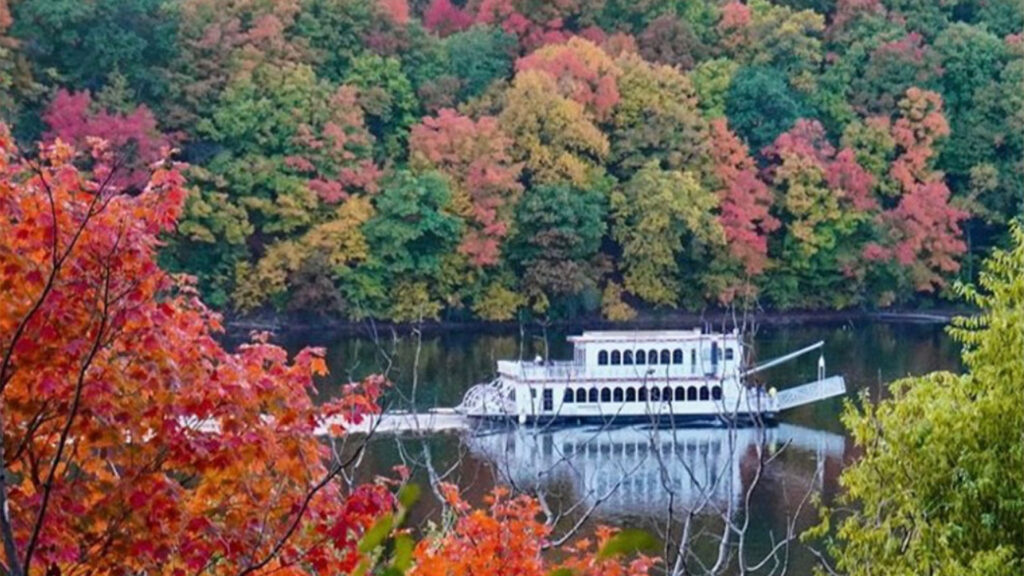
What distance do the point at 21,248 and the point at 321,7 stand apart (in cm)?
2616

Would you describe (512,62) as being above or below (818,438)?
above

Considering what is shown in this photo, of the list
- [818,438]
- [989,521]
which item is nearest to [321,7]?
[818,438]

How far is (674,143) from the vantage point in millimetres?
31219

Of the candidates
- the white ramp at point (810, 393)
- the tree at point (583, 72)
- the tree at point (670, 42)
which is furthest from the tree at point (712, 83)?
the white ramp at point (810, 393)

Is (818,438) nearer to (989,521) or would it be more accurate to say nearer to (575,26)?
(989,521)

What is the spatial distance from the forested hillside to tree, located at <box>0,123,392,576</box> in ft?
71.4

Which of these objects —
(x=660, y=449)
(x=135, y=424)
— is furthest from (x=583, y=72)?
(x=135, y=424)

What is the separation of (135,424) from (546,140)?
2586 centimetres

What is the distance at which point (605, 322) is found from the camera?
30.4m

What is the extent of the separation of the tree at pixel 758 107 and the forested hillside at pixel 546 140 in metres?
0.05

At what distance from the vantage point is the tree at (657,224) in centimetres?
3020

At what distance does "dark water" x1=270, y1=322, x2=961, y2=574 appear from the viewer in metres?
15.3

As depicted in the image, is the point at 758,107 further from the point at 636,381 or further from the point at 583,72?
the point at 636,381

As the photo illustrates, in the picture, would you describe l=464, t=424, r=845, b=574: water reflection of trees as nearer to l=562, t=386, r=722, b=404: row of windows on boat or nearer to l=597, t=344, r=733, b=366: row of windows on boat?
l=562, t=386, r=722, b=404: row of windows on boat
